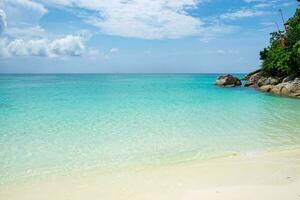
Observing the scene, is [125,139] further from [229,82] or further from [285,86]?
[229,82]

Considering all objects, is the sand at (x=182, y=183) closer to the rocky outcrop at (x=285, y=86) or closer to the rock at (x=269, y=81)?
the rocky outcrop at (x=285, y=86)

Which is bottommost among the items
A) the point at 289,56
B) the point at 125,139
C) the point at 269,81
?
the point at 125,139

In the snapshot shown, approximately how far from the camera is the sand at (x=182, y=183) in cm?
522

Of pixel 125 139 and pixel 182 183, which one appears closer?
pixel 182 183

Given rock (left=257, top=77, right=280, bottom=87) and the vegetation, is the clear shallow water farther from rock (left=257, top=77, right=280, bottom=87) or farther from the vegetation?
rock (left=257, top=77, right=280, bottom=87)

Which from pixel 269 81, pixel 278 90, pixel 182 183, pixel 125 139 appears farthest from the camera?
pixel 269 81

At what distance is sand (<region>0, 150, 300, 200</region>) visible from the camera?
5.22m

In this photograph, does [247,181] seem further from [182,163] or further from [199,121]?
[199,121]

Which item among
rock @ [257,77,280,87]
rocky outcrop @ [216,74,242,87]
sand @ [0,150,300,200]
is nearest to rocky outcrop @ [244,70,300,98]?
rock @ [257,77,280,87]

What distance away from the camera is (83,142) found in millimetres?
9852

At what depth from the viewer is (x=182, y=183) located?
19.3 ft

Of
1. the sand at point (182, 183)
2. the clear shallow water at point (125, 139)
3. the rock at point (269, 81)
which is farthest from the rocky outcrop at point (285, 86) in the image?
the sand at point (182, 183)

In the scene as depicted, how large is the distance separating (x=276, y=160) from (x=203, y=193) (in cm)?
301

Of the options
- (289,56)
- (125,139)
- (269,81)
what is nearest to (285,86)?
(289,56)
